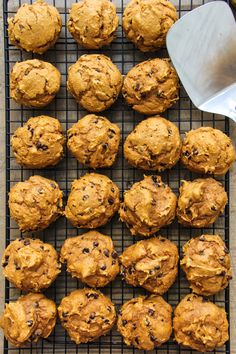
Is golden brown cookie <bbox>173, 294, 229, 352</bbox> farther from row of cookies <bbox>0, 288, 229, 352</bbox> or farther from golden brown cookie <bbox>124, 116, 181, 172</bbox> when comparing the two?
golden brown cookie <bbox>124, 116, 181, 172</bbox>

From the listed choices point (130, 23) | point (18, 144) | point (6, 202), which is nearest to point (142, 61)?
point (130, 23)

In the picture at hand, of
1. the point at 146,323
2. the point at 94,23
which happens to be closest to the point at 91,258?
the point at 146,323

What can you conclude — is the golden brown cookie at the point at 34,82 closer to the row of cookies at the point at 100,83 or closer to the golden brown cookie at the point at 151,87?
the row of cookies at the point at 100,83

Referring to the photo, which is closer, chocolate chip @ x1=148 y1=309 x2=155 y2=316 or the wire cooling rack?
chocolate chip @ x1=148 y1=309 x2=155 y2=316

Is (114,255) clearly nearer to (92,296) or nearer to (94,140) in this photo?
(92,296)

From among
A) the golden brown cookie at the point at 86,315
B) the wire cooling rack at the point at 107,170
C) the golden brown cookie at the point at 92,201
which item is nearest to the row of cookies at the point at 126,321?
the golden brown cookie at the point at 86,315

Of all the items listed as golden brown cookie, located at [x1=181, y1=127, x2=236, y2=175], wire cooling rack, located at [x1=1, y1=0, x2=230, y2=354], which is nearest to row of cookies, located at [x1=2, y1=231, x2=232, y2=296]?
wire cooling rack, located at [x1=1, y1=0, x2=230, y2=354]

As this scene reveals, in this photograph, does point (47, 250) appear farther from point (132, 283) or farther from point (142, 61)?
point (142, 61)
